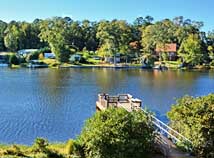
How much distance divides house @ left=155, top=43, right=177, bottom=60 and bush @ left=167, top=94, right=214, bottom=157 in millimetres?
Result: 83349

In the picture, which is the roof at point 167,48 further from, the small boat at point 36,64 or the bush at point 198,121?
the bush at point 198,121

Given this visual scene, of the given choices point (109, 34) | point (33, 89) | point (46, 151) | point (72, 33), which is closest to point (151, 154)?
point (46, 151)

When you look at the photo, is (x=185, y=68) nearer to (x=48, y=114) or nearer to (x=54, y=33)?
(x=54, y=33)

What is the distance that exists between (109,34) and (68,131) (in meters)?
77.2

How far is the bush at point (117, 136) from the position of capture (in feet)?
44.8

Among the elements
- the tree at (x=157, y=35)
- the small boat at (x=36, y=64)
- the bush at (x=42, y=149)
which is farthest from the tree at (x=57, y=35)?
the bush at (x=42, y=149)

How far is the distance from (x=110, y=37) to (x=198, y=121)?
85464mm

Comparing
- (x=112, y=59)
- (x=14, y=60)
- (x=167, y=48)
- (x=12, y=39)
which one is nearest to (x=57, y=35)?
(x=14, y=60)

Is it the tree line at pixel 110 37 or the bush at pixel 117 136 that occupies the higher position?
the tree line at pixel 110 37

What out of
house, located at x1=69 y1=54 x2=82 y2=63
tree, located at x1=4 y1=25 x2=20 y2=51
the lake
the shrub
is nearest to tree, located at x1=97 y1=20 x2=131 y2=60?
house, located at x1=69 y1=54 x2=82 y2=63

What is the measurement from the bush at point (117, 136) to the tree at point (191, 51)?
258ft

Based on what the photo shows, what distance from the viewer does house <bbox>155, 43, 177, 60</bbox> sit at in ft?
326

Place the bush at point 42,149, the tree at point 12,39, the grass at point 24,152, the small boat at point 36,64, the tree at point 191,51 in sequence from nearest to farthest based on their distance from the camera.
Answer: the grass at point 24,152, the bush at point 42,149, the tree at point 191,51, the small boat at point 36,64, the tree at point 12,39

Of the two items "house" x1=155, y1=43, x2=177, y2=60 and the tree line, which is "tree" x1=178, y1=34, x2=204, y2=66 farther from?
"house" x1=155, y1=43, x2=177, y2=60
